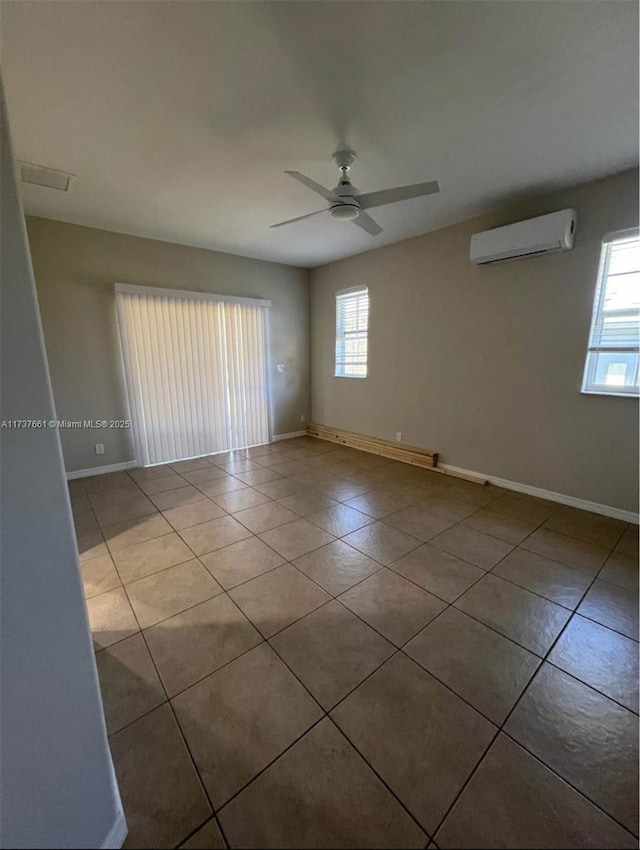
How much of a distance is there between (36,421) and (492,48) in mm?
→ 2380

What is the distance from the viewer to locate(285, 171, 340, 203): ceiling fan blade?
6.41 feet

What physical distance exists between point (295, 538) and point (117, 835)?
67.3 inches

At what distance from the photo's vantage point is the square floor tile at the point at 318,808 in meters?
0.99

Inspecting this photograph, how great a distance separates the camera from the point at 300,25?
1.41m

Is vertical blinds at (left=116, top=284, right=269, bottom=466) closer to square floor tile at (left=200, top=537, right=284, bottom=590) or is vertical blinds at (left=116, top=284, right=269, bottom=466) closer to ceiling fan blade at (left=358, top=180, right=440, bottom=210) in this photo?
square floor tile at (left=200, top=537, right=284, bottom=590)

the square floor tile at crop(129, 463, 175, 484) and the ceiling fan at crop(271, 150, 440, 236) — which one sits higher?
the ceiling fan at crop(271, 150, 440, 236)

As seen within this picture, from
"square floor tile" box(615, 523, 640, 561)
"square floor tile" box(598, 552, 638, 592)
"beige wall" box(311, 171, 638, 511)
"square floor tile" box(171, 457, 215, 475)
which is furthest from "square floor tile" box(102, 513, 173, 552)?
"square floor tile" box(615, 523, 640, 561)

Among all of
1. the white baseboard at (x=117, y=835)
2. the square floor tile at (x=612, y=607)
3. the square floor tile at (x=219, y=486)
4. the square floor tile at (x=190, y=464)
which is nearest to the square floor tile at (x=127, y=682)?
the white baseboard at (x=117, y=835)

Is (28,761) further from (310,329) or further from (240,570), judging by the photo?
(310,329)

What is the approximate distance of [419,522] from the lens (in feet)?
9.26

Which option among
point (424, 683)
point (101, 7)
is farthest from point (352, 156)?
point (424, 683)

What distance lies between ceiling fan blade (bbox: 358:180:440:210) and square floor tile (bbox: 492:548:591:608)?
246 centimetres

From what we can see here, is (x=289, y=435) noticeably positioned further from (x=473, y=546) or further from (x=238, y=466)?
(x=473, y=546)

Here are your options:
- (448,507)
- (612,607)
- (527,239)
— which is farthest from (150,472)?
(527,239)
